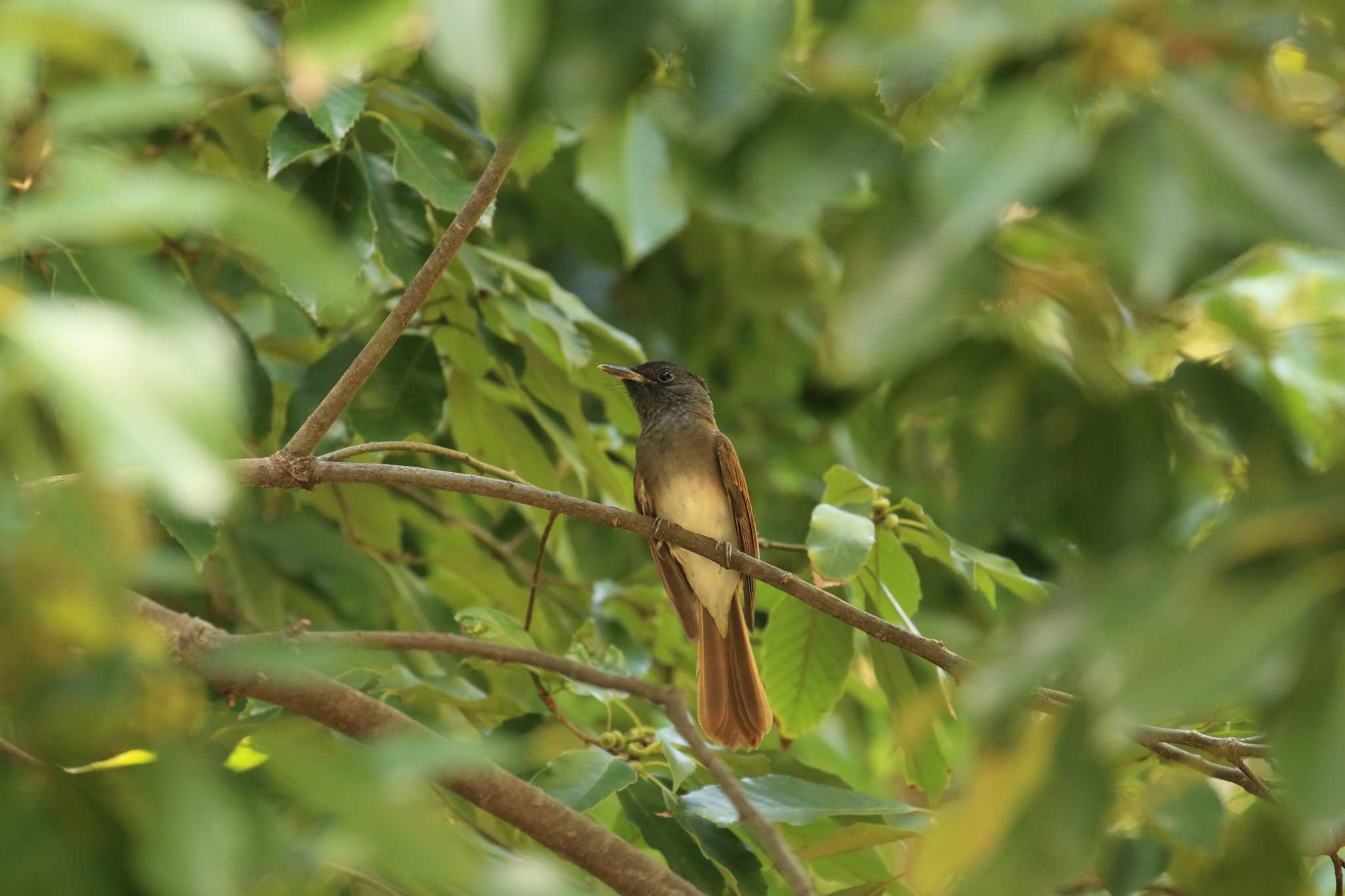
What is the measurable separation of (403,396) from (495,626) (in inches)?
34.7

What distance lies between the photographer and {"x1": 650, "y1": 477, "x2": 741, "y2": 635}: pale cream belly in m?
4.91

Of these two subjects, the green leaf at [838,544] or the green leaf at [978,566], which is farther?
the green leaf at [978,566]

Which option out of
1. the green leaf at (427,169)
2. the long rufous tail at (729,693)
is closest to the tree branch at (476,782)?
the green leaf at (427,169)

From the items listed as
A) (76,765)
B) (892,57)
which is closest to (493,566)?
(76,765)

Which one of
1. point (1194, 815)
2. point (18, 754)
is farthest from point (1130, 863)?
point (18, 754)

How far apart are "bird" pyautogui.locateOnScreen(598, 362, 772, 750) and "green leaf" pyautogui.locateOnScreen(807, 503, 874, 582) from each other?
1.47 meters

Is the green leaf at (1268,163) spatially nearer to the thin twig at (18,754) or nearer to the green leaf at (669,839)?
the thin twig at (18,754)

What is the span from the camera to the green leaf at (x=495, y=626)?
113 inches

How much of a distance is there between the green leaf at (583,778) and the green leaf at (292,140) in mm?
1492

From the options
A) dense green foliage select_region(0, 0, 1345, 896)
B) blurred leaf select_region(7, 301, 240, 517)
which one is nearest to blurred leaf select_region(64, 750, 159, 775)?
dense green foliage select_region(0, 0, 1345, 896)

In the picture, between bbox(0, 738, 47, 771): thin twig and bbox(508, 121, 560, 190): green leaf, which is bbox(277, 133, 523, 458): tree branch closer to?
bbox(0, 738, 47, 771): thin twig

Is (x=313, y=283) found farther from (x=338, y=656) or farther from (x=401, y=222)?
(x=401, y=222)

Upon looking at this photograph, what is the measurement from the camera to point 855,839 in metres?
2.72

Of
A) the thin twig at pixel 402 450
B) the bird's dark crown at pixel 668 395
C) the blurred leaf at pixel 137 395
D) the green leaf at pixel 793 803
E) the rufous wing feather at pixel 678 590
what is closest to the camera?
the blurred leaf at pixel 137 395
